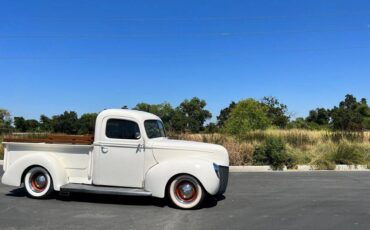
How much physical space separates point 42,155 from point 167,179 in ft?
9.45

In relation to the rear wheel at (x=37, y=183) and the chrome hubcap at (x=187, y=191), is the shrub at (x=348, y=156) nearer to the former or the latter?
the chrome hubcap at (x=187, y=191)

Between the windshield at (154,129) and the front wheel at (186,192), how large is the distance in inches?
49.6

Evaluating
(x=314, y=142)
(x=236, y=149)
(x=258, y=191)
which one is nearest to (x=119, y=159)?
(x=258, y=191)

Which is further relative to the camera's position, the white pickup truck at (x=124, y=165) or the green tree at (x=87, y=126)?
the green tree at (x=87, y=126)

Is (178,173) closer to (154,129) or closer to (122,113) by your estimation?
(154,129)

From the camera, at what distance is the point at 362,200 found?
9.84 meters

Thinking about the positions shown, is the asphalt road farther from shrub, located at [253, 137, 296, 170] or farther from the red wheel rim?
shrub, located at [253, 137, 296, 170]

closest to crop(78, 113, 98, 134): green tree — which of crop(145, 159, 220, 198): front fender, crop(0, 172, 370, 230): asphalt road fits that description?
crop(0, 172, 370, 230): asphalt road

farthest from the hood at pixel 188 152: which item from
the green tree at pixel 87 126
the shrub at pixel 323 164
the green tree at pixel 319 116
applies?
the green tree at pixel 319 116

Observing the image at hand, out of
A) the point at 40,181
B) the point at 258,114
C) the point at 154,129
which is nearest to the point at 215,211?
the point at 154,129

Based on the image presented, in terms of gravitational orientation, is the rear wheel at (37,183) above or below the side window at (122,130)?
below

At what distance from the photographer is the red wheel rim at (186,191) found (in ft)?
29.3

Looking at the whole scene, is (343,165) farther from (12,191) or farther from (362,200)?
(12,191)

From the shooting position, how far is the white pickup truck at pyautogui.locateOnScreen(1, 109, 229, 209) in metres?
8.90
